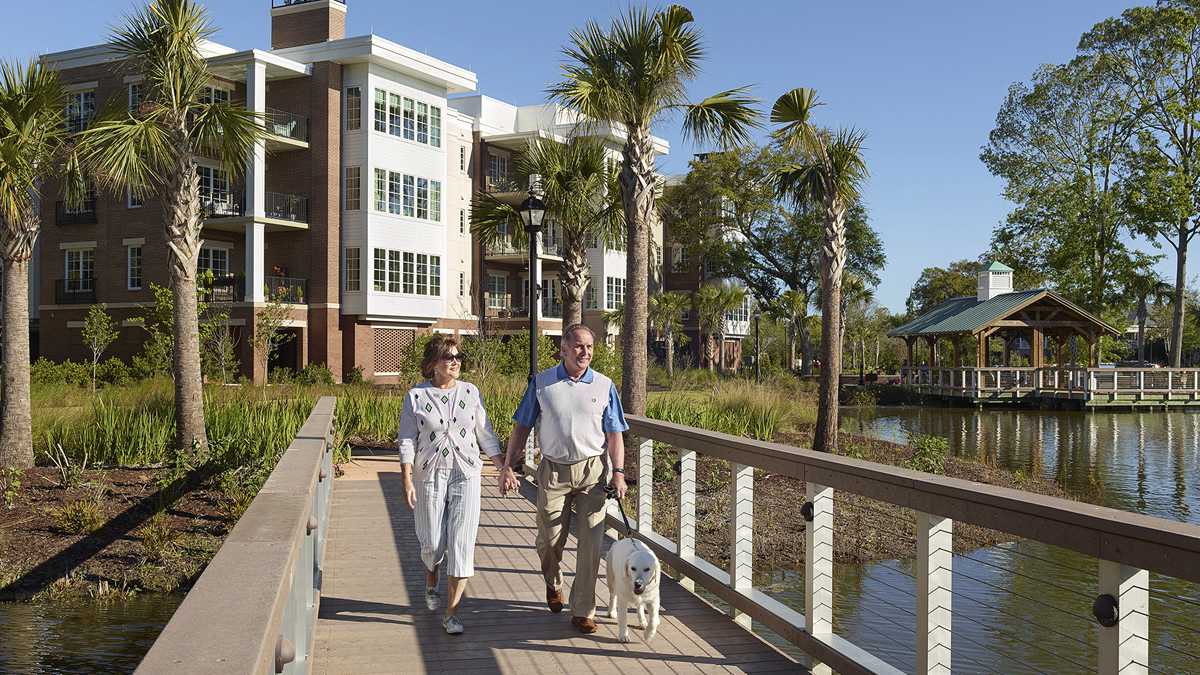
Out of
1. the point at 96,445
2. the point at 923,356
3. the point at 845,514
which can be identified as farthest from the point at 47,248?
the point at 923,356

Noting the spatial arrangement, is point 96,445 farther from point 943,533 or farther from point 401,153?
point 401,153

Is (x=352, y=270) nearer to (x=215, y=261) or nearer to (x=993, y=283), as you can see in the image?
(x=215, y=261)

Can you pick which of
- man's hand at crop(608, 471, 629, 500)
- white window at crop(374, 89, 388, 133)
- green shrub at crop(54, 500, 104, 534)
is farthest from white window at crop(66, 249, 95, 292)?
man's hand at crop(608, 471, 629, 500)

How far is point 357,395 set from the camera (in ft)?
62.4

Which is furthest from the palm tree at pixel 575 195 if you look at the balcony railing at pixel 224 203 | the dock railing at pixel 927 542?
the balcony railing at pixel 224 203

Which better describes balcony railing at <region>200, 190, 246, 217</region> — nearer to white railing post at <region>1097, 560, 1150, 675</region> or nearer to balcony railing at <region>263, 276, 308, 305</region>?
balcony railing at <region>263, 276, 308, 305</region>

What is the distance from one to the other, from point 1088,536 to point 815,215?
49278 mm

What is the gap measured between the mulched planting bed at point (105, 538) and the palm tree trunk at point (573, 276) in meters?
10.1

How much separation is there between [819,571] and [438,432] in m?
2.26

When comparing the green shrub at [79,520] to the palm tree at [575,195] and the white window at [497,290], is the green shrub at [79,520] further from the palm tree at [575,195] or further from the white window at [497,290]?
the white window at [497,290]

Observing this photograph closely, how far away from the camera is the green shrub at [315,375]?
1249 inches

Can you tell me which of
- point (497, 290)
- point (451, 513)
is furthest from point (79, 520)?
point (497, 290)

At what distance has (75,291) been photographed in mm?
35625

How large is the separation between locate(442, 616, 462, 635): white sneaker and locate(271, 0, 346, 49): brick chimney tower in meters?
33.6
